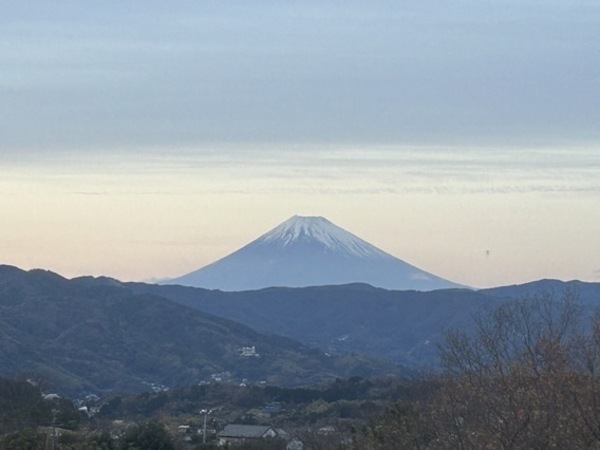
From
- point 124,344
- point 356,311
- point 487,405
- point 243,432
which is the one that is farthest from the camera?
point 356,311

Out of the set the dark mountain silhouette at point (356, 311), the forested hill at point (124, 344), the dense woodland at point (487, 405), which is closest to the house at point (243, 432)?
the dense woodland at point (487, 405)

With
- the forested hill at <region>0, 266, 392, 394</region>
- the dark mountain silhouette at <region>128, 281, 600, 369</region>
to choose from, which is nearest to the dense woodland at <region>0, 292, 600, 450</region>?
the forested hill at <region>0, 266, 392, 394</region>

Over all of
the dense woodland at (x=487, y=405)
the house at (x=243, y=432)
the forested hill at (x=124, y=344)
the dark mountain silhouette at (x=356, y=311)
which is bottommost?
the house at (x=243, y=432)

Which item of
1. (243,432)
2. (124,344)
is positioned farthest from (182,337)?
(243,432)

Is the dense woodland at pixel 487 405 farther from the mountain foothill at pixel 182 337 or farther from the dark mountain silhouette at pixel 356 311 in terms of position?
the dark mountain silhouette at pixel 356 311

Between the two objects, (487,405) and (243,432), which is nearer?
(487,405)

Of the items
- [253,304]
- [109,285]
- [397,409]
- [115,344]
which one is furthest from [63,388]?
[253,304]

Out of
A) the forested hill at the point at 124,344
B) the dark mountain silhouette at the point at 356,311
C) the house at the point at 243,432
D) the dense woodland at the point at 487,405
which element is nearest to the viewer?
the dense woodland at the point at 487,405

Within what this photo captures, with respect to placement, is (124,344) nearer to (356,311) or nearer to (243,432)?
(356,311)

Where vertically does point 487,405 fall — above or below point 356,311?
below
